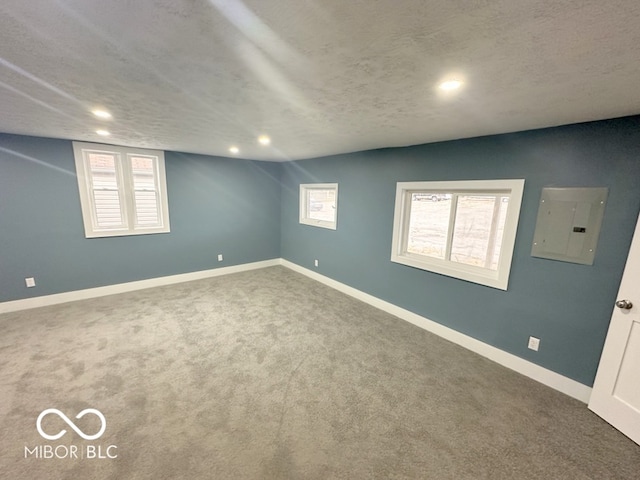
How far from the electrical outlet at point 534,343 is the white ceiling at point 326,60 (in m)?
1.91

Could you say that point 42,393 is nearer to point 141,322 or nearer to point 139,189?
point 141,322

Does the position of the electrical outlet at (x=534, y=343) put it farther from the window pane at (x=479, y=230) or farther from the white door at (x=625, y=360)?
the window pane at (x=479, y=230)

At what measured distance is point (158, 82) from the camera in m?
1.52

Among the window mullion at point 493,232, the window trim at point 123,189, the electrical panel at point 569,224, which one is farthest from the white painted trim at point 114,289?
the electrical panel at point 569,224

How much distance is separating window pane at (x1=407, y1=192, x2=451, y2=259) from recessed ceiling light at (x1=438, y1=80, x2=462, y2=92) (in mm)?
1671

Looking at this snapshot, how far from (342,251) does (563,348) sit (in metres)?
2.81

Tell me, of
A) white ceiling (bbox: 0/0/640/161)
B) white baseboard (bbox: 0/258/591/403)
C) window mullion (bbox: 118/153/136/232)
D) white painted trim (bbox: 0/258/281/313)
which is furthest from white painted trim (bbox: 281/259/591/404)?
window mullion (bbox: 118/153/136/232)

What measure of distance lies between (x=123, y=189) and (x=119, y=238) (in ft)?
2.54

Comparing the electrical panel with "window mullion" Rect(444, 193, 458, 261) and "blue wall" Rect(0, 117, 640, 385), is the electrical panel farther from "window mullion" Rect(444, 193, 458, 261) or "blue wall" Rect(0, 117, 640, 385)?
"window mullion" Rect(444, 193, 458, 261)

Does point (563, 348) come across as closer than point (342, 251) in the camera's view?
Yes

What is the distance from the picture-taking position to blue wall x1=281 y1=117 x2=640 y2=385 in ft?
6.16

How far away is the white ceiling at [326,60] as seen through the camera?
35.1 inches

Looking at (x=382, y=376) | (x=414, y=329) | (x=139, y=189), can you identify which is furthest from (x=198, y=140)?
(x=414, y=329)

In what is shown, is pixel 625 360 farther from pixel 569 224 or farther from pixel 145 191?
pixel 145 191
